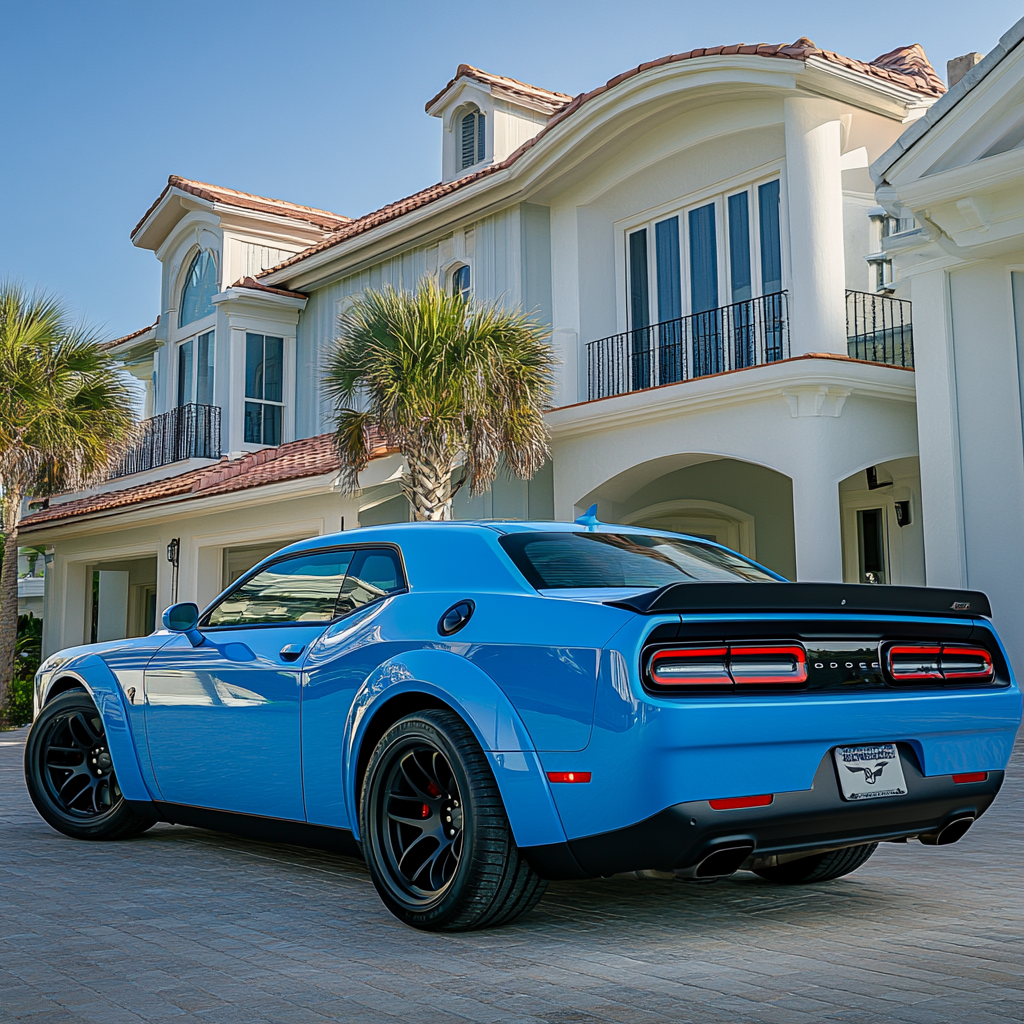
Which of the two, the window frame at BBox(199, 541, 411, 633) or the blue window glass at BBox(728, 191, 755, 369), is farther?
the blue window glass at BBox(728, 191, 755, 369)

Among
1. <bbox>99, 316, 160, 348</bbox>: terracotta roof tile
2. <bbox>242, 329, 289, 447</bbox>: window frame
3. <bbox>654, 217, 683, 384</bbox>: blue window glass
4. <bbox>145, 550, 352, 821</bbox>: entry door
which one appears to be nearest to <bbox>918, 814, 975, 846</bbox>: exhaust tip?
<bbox>145, 550, 352, 821</bbox>: entry door

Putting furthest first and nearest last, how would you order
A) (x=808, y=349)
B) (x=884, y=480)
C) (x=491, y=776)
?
(x=884, y=480)
(x=808, y=349)
(x=491, y=776)

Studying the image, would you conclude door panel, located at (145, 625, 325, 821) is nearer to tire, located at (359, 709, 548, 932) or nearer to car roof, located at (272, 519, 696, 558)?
car roof, located at (272, 519, 696, 558)

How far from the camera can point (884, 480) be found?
14516 millimetres

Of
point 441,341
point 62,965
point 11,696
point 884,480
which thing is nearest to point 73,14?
point 441,341

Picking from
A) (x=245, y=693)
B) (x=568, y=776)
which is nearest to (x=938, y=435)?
(x=245, y=693)

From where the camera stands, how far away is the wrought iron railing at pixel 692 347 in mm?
13266

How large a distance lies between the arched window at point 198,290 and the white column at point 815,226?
11.5 m

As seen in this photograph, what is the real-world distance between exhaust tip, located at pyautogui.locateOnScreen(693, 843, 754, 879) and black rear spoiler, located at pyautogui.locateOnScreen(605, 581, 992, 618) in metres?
0.72

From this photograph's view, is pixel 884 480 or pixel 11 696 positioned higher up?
pixel 884 480

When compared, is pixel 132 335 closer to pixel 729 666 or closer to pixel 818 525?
pixel 818 525

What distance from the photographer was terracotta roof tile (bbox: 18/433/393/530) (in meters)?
15.1

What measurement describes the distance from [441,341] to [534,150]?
12.2 ft

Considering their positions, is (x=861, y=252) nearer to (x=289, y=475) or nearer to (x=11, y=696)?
(x=289, y=475)
